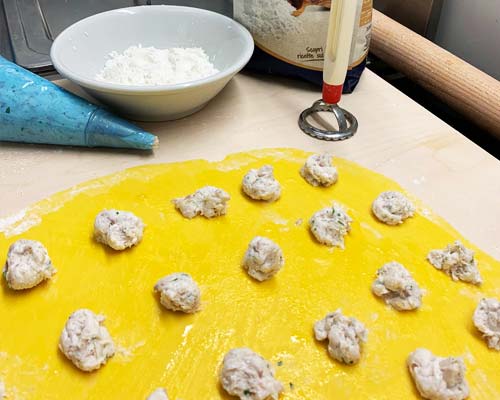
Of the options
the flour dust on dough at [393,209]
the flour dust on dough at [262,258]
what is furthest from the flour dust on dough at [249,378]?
the flour dust on dough at [393,209]

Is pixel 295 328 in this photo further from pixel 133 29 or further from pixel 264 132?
pixel 133 29

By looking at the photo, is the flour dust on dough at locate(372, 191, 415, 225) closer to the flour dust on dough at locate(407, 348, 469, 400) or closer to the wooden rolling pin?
the flour dust on dough at locate(407, 348, 469, 400)

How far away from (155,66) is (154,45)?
0.54 ft

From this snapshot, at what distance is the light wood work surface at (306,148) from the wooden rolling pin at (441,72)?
4.8 inches

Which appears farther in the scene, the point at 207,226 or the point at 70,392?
the point at 207,226

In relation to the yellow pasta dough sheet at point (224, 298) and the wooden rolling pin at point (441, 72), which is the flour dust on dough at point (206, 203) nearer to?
the yellow pasta dough sheet at point (224, 298)

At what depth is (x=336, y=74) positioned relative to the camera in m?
1.10

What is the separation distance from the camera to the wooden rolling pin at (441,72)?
1237 millimetres

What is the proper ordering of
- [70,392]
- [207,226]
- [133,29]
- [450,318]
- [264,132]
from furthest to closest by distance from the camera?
[133,29], [264,132], [207,226], [450,318], [70,392]

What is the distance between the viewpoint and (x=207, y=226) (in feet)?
3.03

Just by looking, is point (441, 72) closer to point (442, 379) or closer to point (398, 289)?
point (398, 289)

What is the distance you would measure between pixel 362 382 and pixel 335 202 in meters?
0.38

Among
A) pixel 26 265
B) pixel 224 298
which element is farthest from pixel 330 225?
pixel 26 265

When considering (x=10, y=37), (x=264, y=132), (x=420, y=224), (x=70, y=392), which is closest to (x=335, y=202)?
(x=420, y=224)
